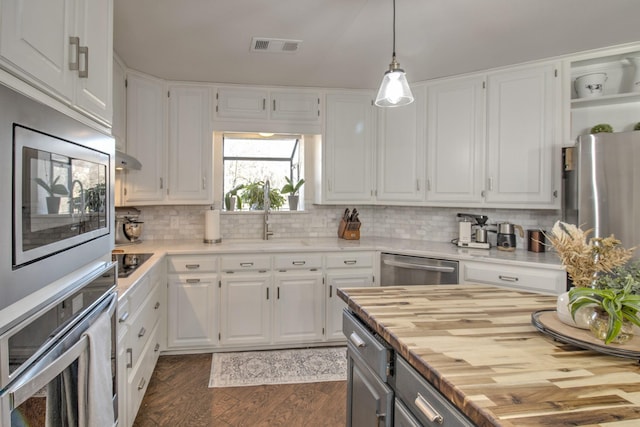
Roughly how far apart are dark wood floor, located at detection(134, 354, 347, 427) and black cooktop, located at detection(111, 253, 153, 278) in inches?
35.2

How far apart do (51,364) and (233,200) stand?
10.0 ft

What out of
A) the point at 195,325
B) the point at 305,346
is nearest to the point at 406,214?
the point at 305,346

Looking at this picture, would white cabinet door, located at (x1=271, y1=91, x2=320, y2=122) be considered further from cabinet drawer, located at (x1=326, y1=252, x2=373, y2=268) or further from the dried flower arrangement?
the dried flower arrangement

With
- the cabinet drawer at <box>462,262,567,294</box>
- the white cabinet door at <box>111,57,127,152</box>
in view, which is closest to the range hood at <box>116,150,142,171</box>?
the white cabinet door at <box>111,57,127,152</box>

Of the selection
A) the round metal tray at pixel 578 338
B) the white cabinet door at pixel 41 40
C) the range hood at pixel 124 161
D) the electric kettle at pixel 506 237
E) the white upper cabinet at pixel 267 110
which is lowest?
the round metal tray at pixel 578 338

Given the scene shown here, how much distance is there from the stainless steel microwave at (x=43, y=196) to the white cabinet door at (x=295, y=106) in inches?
96.9

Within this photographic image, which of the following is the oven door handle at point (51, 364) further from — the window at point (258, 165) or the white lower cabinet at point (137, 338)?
the window at point (258, 165)

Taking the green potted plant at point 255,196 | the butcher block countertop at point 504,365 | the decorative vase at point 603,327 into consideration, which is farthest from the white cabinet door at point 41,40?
the green potted plant at point 255,196

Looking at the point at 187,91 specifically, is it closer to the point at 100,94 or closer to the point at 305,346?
the point at 100,94

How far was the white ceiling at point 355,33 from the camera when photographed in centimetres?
214

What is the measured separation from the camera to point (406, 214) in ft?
12.8

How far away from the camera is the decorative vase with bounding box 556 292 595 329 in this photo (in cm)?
113

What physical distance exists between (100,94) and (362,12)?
4.92ft

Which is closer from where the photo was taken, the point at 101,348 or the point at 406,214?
the point at 101,348
